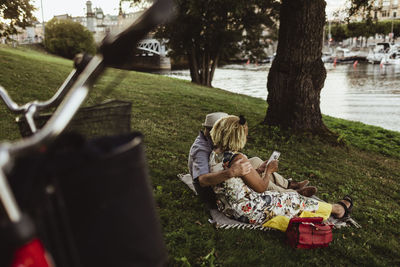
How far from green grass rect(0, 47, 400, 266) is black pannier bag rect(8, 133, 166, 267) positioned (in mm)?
592

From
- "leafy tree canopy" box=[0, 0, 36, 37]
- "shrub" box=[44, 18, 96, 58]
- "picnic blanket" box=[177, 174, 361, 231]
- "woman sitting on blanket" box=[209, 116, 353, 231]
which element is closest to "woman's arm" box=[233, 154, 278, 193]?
"woman sitting on blanket" box=[209, 116, 353, 231]

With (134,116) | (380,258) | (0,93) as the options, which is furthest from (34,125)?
(134,116)

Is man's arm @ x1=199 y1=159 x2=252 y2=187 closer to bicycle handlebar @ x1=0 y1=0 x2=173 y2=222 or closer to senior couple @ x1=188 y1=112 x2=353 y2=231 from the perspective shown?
senior couple @ x1=188 y1=112 x2=353 y2=231

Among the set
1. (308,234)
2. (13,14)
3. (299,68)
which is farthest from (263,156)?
(13,14)

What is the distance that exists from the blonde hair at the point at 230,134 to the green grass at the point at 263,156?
0.91 metres

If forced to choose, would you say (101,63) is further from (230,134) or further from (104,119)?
(230,134)

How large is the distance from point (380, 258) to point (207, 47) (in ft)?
74.7

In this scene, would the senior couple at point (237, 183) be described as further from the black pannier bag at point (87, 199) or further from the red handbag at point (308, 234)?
the black pannier bag at point (87, 199)

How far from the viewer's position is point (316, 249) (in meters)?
3.58

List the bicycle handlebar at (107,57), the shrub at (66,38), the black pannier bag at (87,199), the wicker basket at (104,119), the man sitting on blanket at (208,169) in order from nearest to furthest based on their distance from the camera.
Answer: the black pannier bag at (87,199) → the bicycle handlebar at (107,57) → the wicker basket at (104,119) → the man sitting on blanket at (208,169) → the shrub at (66,38)

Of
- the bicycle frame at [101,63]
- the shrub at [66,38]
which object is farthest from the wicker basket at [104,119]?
the shrub at [66,38]

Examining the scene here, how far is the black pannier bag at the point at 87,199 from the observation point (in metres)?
1.05

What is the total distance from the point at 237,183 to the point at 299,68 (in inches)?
212

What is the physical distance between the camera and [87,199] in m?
1.11
